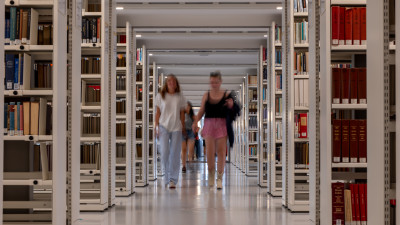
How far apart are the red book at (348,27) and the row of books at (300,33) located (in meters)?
2.03

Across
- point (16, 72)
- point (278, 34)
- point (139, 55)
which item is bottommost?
point (16, 72)

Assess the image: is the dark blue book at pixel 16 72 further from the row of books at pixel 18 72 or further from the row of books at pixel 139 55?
the row of books at pixel 139 55

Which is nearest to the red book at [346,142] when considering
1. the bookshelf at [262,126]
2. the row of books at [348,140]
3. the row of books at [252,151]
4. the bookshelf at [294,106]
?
the row of books at [348,140]

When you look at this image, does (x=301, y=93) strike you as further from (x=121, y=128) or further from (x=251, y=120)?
(x=251, y=120)

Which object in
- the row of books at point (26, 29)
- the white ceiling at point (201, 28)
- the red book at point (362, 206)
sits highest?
the white ceiling at point (201, 28)

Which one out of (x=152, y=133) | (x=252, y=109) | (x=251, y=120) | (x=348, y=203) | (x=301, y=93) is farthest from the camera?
(x=251, y=120)

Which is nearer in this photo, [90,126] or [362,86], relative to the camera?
[362,86]

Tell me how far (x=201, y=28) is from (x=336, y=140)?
5131mm

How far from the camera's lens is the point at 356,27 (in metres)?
4.77

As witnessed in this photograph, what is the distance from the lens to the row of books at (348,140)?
4484 millimetres

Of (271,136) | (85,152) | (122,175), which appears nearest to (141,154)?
(122,175)

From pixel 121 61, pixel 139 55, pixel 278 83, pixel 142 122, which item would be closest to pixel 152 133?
pixel 142 122
